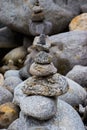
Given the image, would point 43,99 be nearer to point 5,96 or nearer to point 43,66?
point 43,66

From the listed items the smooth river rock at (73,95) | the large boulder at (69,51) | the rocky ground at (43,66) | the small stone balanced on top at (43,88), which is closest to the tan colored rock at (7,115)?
the rocky ground at (43,66)

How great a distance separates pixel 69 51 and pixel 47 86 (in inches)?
109

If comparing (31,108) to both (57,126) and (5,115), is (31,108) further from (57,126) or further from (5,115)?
(5,115)

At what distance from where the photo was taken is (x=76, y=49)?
6.23 metres

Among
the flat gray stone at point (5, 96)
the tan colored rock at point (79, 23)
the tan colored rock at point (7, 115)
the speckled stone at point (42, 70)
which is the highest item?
the speckled stone at point (42, 70)

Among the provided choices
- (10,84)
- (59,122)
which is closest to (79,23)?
(10,84)

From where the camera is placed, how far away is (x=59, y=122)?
12.0 ft

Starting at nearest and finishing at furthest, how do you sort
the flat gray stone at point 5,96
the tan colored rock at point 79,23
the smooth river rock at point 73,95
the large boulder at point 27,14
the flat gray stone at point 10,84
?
the smooth river rock at point 73,95, the flat gray stone at point 5,96, the flat gray stone at point 10,84, the tan colored rock at point 79,23, the large boulder at point 27,14

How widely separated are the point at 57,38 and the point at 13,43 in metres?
2.04

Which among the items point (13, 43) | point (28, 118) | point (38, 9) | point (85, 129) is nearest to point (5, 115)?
point (28, 118)

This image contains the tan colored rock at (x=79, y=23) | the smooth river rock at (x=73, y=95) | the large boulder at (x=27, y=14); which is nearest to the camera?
the smooth river rock at (x=73, y=95)

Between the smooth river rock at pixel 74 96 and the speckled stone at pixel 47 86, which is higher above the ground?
the speckled stone at pixel 47 86

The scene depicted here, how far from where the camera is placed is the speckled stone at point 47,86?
11.5ft

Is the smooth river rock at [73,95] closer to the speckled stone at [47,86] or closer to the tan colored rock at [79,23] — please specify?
the speckled stone at [47,86]
